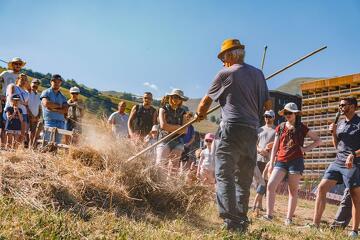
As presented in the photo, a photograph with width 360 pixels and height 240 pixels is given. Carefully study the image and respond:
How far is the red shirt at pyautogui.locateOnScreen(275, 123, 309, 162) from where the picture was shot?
6.77 meters

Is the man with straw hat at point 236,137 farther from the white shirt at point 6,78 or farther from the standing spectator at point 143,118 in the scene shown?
the white shirt at point 6,78

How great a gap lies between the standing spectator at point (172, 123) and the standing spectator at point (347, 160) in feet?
7.61

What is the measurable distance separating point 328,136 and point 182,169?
52.4ft

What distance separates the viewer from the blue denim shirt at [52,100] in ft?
26.9

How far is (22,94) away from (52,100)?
3.36 ft

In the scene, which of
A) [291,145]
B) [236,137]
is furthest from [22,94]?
[236,137]

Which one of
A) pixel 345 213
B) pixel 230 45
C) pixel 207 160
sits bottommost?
pixel 345 213

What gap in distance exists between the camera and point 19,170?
4.47 meters

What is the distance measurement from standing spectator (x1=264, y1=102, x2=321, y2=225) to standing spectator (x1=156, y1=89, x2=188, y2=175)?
5.36ft

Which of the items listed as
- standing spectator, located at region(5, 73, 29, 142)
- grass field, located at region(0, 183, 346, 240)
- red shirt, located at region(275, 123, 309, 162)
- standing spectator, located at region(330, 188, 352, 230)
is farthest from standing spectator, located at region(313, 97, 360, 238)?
standing spectator, located at region(5, 73, 29, 142)

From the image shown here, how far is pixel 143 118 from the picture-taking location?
25.0ft

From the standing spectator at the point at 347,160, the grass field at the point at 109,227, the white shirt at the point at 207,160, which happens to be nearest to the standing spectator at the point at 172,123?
the grass field at the point at 109,227

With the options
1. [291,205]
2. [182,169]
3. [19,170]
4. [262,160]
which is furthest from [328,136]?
[19,170]

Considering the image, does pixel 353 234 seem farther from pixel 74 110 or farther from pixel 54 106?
Result: pixel 54 106
